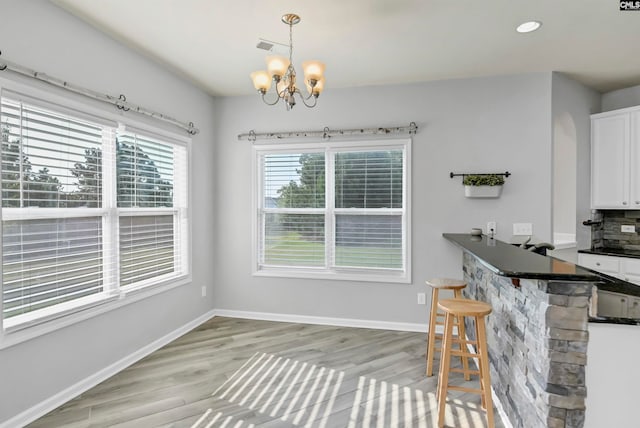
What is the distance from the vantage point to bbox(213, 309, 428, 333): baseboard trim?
3859mm

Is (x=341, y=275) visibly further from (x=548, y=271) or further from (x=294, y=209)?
(x=548, y=271)

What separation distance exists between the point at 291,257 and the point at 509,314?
8.53ft

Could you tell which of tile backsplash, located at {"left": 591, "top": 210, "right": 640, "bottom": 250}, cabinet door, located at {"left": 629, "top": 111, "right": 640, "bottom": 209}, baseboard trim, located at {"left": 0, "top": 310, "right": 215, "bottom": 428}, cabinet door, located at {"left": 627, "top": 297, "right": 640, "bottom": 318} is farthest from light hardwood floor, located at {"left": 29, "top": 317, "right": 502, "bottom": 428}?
cabinet door, located at {"left": 629, "top": 111, "right": 640, "bottom": 209}

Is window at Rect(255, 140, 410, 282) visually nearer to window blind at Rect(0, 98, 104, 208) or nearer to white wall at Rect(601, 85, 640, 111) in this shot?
window blind at Rect(0, 98, 104, 208)

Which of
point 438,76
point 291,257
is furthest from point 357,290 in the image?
point 438,76

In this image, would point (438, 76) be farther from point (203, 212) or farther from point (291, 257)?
point (203, 212)

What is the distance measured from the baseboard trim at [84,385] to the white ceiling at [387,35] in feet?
8.92

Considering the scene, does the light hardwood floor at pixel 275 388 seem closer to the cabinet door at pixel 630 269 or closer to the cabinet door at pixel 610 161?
the cabinet door at pixel 630 269

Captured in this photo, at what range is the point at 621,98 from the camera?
13.2 ft

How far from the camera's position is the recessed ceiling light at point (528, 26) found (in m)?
2.58

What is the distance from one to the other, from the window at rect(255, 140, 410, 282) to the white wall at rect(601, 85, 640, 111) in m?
2.55

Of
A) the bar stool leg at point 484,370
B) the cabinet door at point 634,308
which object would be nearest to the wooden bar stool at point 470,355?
the bar stool leg at point 484,370

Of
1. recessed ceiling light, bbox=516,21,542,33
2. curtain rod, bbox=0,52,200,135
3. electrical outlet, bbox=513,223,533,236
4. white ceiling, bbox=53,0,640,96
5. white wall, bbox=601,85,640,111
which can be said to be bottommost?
electrical outlet, bbox=513,223,533,236

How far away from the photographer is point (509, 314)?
218cm
